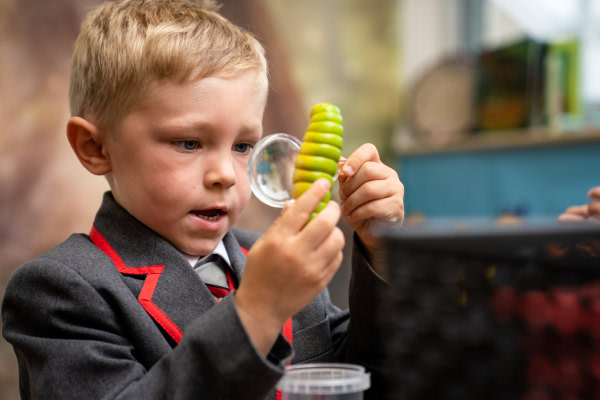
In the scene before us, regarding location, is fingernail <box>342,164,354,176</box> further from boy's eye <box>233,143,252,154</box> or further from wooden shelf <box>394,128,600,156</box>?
wooden shelf <box>394,128,600,156</box>

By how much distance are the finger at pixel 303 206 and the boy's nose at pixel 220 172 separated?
0.22 metres

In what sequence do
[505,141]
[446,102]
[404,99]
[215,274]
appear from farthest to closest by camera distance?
[404,99], [446,102], [505,141], [215,274]

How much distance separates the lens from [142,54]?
2.55ft

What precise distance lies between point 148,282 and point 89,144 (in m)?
0.24

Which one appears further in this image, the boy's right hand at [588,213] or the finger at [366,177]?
the boy's right hand at [588,213]

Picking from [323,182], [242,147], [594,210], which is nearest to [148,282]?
[242,147]

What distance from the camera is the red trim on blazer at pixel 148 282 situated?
727 millimetres

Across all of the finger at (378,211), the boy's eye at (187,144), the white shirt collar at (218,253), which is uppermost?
the boy's eye at (187,144)

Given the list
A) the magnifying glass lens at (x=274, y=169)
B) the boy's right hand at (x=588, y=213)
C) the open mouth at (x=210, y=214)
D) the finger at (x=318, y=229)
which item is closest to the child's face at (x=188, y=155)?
the open mouth at (x=210, y=214)

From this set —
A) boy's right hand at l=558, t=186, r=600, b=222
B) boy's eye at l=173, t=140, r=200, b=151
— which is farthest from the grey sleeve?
boy's right hand at l=558, t=186, r=600, b=222

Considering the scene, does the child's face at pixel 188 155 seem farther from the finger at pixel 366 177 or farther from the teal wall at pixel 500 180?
the teal wall at pixel 500 180

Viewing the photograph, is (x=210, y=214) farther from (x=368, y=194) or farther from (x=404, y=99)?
(x=404, y=99)

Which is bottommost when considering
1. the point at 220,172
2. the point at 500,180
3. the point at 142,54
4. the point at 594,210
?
the point at 500,180

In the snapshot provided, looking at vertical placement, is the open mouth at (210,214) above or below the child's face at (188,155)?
below
